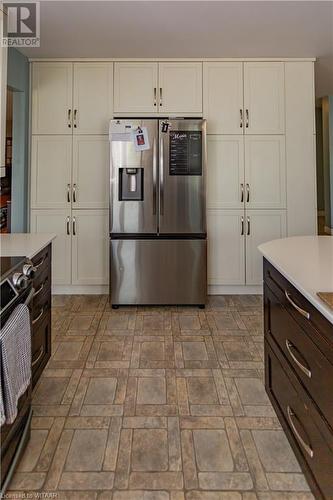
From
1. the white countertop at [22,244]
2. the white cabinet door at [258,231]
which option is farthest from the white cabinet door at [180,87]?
the white countertop at [22,244]

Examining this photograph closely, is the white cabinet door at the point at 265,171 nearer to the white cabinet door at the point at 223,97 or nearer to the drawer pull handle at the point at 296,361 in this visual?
the white cabinet door at the point at 223,97

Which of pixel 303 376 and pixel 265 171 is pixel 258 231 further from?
pixel 303 376

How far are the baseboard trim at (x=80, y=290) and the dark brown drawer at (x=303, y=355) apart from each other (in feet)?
7.91

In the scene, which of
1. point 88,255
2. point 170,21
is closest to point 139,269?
point 88,255

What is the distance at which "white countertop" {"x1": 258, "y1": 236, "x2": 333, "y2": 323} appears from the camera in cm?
111

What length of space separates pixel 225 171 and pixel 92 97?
5.36 ft

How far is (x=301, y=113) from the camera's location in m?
3.62

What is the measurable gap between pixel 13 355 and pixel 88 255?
2.60 meters

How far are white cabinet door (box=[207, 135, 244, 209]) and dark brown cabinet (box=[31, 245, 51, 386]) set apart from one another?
2.12 m

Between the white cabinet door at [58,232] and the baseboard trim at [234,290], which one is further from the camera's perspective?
the baseboard trim at [234,290]

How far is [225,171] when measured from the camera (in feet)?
12.0

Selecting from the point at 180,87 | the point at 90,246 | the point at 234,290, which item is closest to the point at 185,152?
the point at 180,87

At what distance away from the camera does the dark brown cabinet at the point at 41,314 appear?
5.79ft

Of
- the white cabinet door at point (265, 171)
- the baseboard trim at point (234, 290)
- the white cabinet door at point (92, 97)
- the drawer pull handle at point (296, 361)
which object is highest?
the white cabinet door at point (92, 97)
